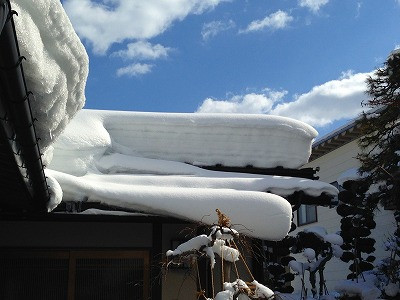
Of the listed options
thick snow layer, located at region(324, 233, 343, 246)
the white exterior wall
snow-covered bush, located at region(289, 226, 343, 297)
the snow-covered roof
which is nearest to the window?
the white exterior wall

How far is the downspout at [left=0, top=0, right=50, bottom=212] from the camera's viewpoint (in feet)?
6.70

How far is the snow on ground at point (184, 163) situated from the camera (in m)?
5.59

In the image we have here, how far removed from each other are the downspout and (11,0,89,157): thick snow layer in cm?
10

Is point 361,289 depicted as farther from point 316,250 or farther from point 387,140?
point 387,140

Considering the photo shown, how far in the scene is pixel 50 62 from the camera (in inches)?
112

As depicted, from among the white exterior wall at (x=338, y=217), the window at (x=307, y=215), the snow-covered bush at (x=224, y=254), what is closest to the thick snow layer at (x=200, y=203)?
the snow-covered bush at (x=224, y=254)

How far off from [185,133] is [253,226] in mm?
2714

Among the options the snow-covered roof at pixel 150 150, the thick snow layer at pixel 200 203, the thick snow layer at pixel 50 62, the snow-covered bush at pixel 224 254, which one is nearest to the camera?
the thick snow layer at pixel 50 62

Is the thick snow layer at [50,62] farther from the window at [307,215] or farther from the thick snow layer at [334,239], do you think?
the window at [307,215]

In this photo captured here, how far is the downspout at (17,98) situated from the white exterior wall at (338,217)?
8570 millimetres

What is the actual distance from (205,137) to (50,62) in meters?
5.15

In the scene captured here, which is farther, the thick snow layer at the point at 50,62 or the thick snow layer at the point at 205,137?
the thick snow layer at the point at 205,137

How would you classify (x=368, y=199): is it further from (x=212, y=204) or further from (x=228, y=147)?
(x=212, y=204)

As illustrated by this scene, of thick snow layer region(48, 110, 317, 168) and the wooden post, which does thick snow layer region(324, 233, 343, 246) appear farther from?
the wooden post
